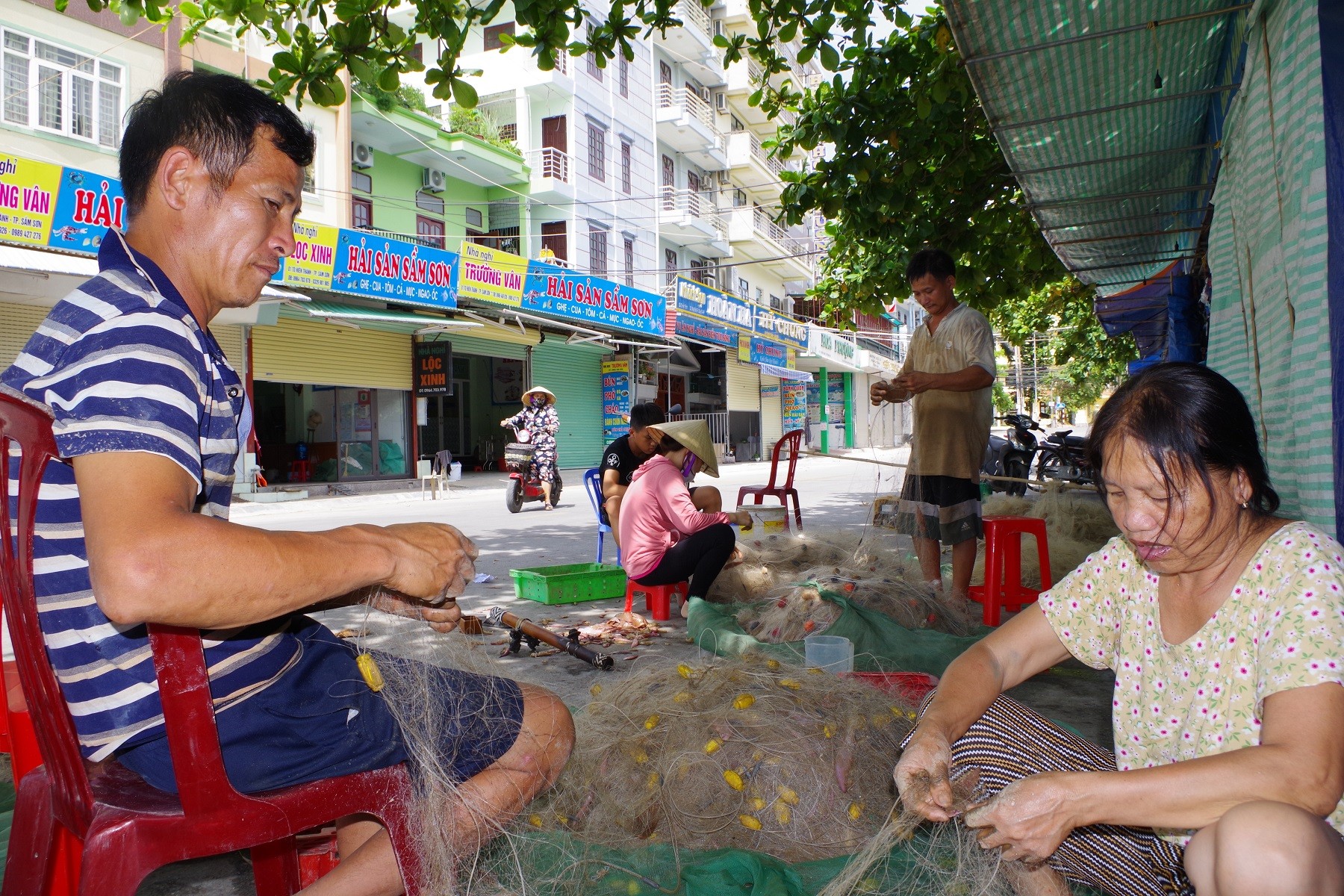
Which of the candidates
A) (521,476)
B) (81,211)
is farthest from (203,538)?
(81,211)

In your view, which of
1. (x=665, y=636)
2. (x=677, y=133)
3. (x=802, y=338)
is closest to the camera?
(x=665, y=636)

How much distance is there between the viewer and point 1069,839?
1556 mm

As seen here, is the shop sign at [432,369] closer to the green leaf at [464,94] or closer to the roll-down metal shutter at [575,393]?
the roll-down metal shutter at [575,393]

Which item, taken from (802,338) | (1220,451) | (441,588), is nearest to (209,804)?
(441,588)

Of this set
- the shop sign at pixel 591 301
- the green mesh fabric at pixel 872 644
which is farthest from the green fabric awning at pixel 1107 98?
the shop sign at pixel 591 301

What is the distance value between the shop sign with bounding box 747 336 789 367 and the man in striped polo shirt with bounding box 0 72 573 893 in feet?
75.5

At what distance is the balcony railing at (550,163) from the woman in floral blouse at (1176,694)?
19.0 m

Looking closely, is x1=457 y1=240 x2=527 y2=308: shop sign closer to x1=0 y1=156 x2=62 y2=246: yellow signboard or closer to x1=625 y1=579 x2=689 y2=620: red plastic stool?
x1=0 y1=156 x2=62 y2=246: yellow signboard

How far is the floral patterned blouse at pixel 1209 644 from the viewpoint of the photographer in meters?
1.27

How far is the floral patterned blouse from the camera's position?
1271 mm

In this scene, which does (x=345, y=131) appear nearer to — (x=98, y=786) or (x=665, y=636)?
(x=665, y=636)

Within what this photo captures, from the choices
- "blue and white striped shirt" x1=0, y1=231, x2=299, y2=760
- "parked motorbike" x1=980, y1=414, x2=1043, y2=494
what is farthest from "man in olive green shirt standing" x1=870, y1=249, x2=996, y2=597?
"parked motorbike" x1=980, y1=414, x2=1043, y2=494

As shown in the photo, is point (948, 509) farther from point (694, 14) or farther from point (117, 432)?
point (694, 14)

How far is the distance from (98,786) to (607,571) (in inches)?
159
